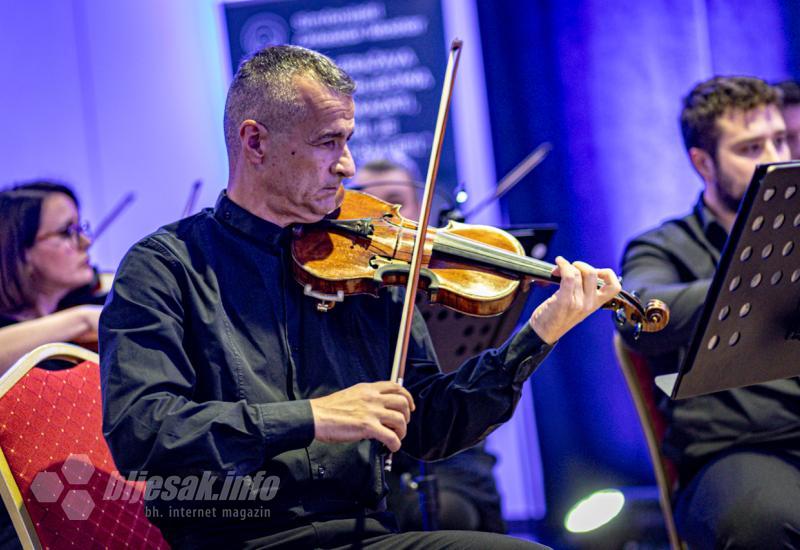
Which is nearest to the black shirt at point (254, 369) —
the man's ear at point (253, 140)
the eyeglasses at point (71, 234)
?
the man's ear at point (253, 140)

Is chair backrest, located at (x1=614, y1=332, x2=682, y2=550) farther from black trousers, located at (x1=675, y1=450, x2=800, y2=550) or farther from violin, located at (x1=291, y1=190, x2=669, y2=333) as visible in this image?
violin, located at (x1=291, y1=190, x2=669, y2=333)

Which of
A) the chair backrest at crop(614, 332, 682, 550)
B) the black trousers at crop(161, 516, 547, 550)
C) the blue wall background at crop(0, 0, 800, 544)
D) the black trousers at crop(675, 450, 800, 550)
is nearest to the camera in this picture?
the black trousers at crop(161, 516, 547, 550)

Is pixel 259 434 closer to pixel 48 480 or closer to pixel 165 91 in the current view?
pixel 48 480

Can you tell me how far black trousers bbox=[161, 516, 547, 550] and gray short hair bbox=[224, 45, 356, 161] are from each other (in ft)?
2.47

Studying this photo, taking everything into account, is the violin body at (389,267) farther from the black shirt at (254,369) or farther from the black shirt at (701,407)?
the black shirt at (701,407)

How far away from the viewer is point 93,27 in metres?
4.71

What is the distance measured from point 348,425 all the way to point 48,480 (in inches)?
24.4

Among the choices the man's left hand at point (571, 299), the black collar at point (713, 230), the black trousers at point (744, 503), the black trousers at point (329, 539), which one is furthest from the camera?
the black collar at point (713, 230)

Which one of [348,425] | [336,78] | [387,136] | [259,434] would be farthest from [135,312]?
[387,136]

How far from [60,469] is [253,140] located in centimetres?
73

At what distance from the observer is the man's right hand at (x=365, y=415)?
1567mm

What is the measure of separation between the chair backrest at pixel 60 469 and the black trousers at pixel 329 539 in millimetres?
177

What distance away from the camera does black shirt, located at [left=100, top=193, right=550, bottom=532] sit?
5.24ft

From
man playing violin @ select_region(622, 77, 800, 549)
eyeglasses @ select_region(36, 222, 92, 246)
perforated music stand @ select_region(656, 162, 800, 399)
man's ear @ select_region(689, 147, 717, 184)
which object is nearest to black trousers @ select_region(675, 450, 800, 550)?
man playing violin @ select_region(622, 77, 800, 549)
